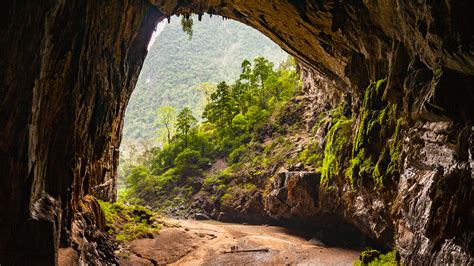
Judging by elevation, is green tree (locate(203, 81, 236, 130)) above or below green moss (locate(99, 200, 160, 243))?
above

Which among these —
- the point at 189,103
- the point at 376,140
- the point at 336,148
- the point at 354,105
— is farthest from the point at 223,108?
the point at 189,103

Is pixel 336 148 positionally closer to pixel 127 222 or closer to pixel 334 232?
→ pixel 334 232

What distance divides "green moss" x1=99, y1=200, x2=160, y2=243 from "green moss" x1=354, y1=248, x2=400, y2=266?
1065cm

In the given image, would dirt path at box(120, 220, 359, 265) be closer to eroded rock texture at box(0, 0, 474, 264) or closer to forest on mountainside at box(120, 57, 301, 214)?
eroded rock texture at box(0, 0, 474, 264)

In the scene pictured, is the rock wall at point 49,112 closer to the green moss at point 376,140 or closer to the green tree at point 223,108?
the green moss at point 376,140

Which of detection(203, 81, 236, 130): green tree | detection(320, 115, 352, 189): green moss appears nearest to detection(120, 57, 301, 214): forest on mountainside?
detection(203, 81, 236, 130): green tree

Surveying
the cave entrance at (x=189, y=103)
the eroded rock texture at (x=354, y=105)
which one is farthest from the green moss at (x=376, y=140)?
the cave entrance at (x=189, y=103)

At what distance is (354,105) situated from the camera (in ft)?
55.5

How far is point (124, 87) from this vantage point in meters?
20.3

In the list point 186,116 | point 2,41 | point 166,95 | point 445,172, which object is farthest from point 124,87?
A: point 166,95

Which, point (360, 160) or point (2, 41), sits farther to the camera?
point (360, 160)

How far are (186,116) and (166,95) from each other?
69.1 metres

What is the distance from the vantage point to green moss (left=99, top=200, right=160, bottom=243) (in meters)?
17.3

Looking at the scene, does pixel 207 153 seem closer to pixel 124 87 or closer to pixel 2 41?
pixel 124 87
